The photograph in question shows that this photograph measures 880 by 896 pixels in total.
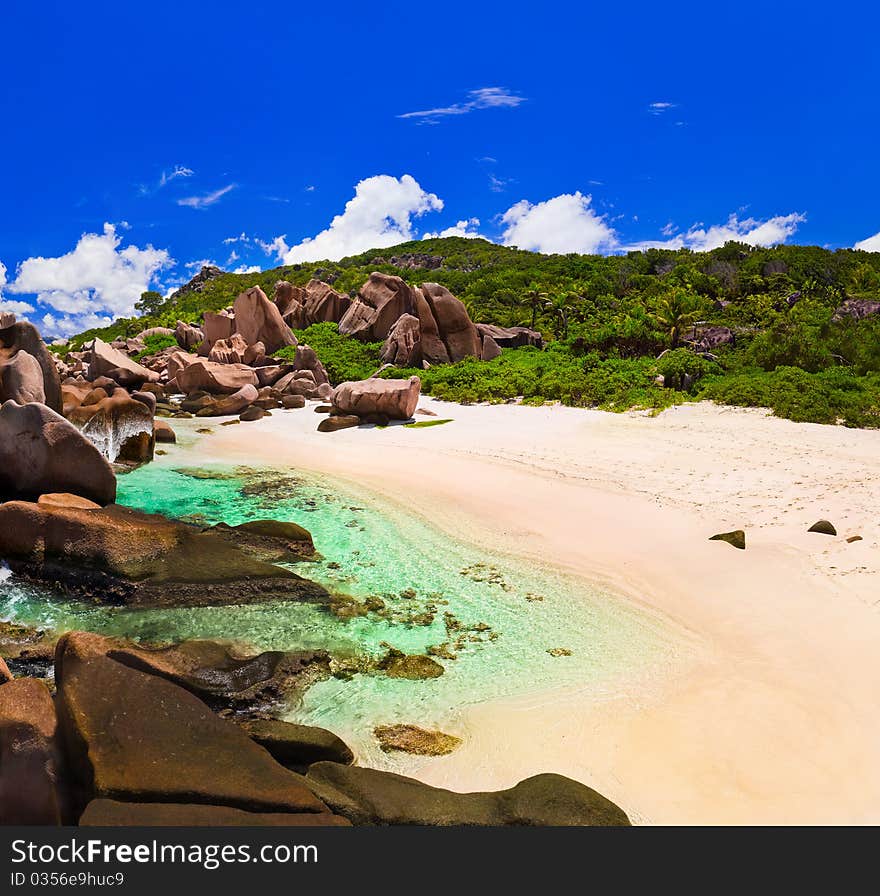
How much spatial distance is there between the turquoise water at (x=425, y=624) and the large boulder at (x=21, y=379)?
21.1 feet

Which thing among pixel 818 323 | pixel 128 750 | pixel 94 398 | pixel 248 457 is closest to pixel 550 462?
pixel 248 457

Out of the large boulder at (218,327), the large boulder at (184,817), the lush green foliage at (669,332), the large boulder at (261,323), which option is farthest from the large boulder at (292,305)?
the large boulder at (184,817)

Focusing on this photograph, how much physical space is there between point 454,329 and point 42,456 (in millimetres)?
25588

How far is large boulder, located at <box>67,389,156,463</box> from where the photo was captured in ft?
54.1

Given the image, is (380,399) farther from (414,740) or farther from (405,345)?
(414,740)

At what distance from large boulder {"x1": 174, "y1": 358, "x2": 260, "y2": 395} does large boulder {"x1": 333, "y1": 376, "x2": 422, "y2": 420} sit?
8.72m

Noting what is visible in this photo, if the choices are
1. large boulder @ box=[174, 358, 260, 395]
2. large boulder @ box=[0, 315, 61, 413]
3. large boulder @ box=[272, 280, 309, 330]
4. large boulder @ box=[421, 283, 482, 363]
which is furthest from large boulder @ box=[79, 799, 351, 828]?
large boulder @ box=[272, 280, 309, 330]

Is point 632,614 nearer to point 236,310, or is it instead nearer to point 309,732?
point 309,732

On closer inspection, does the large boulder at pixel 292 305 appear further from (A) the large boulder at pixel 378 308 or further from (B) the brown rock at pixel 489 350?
(B) the brown rock at pixel 489 350

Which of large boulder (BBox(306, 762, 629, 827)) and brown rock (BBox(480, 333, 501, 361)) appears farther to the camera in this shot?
brown rock (BBox(480, 333, 501, 361))

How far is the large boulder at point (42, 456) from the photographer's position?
10.4 m

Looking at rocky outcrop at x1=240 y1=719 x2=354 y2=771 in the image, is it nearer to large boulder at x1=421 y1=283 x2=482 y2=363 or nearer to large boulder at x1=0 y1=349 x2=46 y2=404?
large boulder at x1=0 y1=349 x2=46 y2=404

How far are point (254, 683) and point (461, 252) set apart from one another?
292ft

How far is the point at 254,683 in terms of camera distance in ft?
20.5
